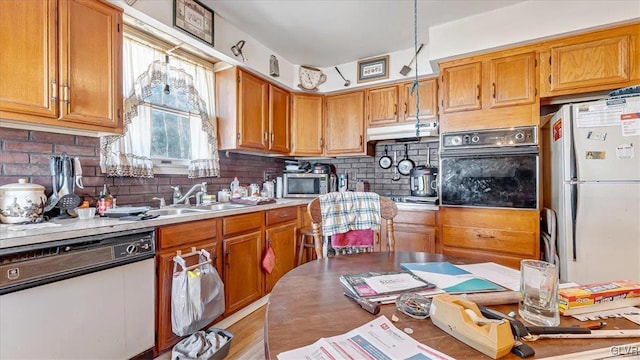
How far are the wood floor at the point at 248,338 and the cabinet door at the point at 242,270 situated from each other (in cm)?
12

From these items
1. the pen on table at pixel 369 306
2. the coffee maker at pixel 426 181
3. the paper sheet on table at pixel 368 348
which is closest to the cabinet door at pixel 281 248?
the coffee maker at pixel 426 181

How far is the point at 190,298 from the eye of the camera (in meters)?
1.62

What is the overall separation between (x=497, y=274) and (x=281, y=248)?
1.99m

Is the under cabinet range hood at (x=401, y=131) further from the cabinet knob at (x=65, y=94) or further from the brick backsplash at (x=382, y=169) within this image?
the cabinet knob at (x=65, y=94)

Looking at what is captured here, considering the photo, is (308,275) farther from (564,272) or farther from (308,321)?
(564,272)

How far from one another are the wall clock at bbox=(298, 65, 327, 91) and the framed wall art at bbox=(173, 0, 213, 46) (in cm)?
130

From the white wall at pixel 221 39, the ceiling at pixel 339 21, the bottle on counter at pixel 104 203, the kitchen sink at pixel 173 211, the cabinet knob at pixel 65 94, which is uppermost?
the ceiling at pixel 339 21

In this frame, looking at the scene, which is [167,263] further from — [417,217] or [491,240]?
[491,240]

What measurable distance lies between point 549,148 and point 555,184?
0.40m

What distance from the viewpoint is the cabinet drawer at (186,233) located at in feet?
5.38

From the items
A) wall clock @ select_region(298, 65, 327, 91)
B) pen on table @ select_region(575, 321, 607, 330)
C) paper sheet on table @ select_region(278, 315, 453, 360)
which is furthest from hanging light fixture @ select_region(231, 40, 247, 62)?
pen on table @ select_region(575, 321, 607, 330)

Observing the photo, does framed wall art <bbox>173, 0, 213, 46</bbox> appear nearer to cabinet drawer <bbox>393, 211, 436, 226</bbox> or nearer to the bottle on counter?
the bottle on counter

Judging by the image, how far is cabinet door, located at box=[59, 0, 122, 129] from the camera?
→ 59.1 inches

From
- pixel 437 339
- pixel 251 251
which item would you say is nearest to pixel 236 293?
pixel 251 251
